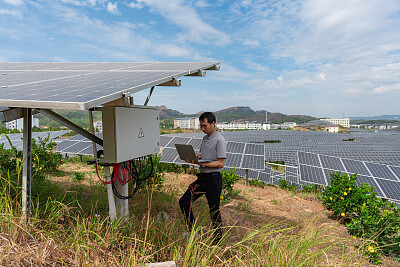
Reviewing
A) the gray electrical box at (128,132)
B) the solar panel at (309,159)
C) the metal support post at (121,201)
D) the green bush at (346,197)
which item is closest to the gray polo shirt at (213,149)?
the gray electrical box at (128,132)

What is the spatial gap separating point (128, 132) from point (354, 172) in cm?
906

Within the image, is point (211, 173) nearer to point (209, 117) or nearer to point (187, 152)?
point (187, 152)

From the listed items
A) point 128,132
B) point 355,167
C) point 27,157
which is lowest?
point 355,167

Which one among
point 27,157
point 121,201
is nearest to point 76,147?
point 121,201

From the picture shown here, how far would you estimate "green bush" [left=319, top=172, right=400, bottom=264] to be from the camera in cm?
466

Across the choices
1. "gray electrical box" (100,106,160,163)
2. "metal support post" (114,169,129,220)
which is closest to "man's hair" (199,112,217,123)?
"gray electrical box" (100,106,160,163)

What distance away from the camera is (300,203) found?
7.81 meters

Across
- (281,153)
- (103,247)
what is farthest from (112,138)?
(281,153)

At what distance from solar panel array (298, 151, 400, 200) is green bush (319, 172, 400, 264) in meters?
2.27

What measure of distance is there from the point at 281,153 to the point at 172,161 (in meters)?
13.3

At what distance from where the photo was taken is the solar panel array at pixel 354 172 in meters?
8.55

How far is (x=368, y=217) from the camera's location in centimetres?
500

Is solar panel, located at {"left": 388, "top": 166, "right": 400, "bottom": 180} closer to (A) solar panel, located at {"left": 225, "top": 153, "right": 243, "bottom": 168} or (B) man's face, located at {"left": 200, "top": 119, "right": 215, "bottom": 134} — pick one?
(A) solar panel, located at {"left": 225, "top": 153, "right": 243, "bottom": 168}

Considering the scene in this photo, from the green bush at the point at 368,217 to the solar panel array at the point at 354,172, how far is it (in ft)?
7.45
